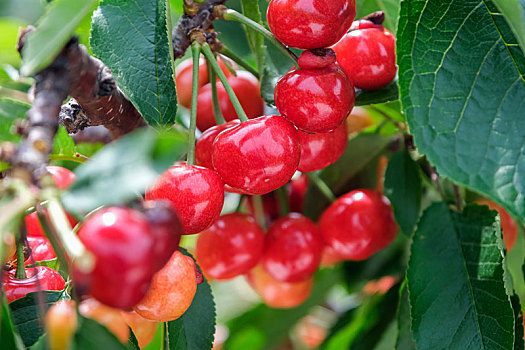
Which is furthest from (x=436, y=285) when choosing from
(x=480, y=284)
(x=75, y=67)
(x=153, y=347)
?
(x=153, y=347)

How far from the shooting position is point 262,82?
2.57ft

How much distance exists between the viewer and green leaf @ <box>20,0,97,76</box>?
40 centimetres

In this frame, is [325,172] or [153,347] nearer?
[325,172]

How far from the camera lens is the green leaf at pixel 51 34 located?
0.40 metres

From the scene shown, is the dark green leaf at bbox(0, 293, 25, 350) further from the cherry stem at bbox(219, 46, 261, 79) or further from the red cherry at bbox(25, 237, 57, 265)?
the cherry stem at bbox(219, 46, 261, 79)

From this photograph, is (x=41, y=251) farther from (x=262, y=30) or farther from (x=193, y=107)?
(x=262, y=30)

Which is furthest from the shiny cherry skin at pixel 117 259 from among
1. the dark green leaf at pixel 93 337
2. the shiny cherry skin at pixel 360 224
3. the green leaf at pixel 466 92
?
the shiny cherry skin at pixel 360 224

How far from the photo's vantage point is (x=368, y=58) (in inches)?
27.9

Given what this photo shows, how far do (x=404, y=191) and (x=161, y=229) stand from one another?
0.57m

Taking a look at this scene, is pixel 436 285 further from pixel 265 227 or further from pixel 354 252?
pixel 265 227

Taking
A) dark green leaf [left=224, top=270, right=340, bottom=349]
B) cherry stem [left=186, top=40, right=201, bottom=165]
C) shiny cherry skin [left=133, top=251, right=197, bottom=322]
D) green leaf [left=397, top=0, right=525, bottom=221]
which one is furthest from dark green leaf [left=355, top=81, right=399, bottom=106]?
dark green leaf [left=224, top=270, right=340, bottom=349]

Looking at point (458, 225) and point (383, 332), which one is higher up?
point (458, 225)

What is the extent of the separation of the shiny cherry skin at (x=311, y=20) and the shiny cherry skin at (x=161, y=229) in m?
0.29

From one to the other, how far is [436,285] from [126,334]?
391 mm
